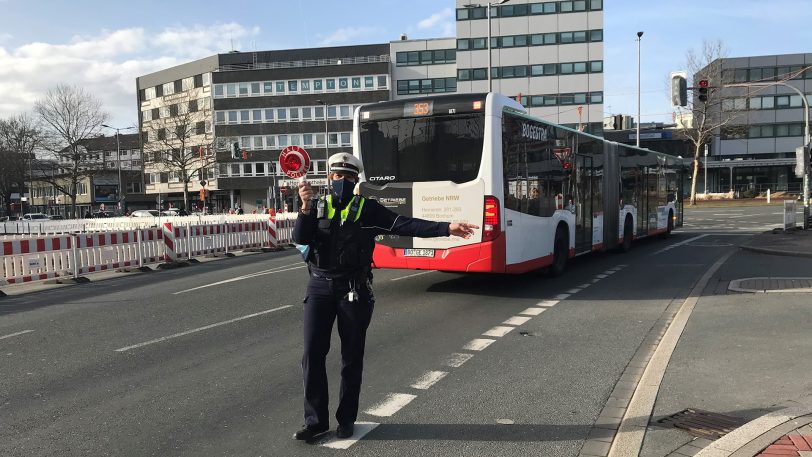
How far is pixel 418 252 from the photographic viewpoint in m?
9.71

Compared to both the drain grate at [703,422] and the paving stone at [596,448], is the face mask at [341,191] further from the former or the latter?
the drain grate at [703,422]

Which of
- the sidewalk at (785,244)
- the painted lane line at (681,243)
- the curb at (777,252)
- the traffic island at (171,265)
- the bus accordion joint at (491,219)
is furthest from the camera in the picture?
the painted lane line at (681,243)

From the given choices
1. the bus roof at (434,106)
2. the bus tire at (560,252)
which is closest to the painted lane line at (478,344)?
the bus roof at (434,106)

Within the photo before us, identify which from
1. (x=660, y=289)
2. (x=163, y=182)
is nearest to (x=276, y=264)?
(x=660, y=289)

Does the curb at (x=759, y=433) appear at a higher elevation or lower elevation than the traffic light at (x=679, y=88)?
lower

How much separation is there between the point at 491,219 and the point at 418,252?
1295 mm

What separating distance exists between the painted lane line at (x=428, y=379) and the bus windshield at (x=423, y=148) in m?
4.36

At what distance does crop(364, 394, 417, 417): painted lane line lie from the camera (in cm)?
468

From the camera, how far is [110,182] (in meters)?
92.2

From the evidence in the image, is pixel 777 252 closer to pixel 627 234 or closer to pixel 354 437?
pixel 627 234

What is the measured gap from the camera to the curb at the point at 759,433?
367cm

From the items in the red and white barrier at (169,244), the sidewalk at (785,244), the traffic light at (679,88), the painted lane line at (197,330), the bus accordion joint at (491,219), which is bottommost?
the sidewalk at (785,244)

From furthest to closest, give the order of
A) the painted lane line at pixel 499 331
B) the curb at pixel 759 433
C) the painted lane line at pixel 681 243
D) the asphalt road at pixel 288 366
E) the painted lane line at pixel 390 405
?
the painted lane line at pixel 681 243 → the painted lane line at pixel 499 331 → the painted lane line at pixel 390 405 → the asphalt road at pixel 288 366 → the curb at pixel 759 433

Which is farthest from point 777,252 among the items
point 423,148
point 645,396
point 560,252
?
point 645,396
